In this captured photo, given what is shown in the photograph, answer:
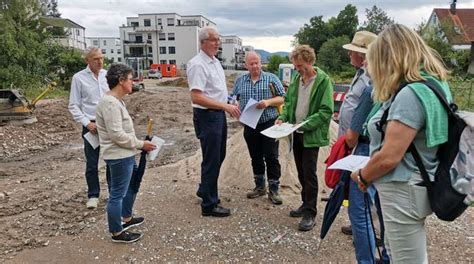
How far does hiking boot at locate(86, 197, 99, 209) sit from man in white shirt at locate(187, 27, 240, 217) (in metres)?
1.44

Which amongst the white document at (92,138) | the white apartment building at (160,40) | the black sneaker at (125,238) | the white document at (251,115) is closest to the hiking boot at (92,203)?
the white document at (92,138)

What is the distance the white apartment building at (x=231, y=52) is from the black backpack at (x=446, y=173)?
287ft

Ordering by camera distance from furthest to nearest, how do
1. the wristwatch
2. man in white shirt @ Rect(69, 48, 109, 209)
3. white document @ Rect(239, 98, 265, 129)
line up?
man in white shirt @ Rect(69, 48, 109, 209), white document @ Rect(239, 98, 265, 129), the wristwatch

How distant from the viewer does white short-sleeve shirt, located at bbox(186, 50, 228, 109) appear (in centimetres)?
420

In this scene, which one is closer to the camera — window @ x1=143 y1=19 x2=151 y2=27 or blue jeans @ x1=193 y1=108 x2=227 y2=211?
blue jeans @ x1=193 y1=108 x2=227 y2=211

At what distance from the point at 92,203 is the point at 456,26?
45.5 metres

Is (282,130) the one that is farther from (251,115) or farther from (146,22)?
(146,22)

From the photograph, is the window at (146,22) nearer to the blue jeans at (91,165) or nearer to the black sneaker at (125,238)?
the blue jeans at (91,165)

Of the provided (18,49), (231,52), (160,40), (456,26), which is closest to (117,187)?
(18,49)

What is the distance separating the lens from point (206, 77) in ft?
14.0

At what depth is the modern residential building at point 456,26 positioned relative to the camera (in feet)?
122

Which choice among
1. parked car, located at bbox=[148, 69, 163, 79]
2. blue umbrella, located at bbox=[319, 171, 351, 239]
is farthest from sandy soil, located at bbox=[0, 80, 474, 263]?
parked car, located at bbox=[148, 69, 163, 79]

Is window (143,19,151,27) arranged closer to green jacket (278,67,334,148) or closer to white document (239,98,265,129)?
white document (239,98,265,129)

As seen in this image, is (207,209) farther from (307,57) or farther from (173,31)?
(173,31)
